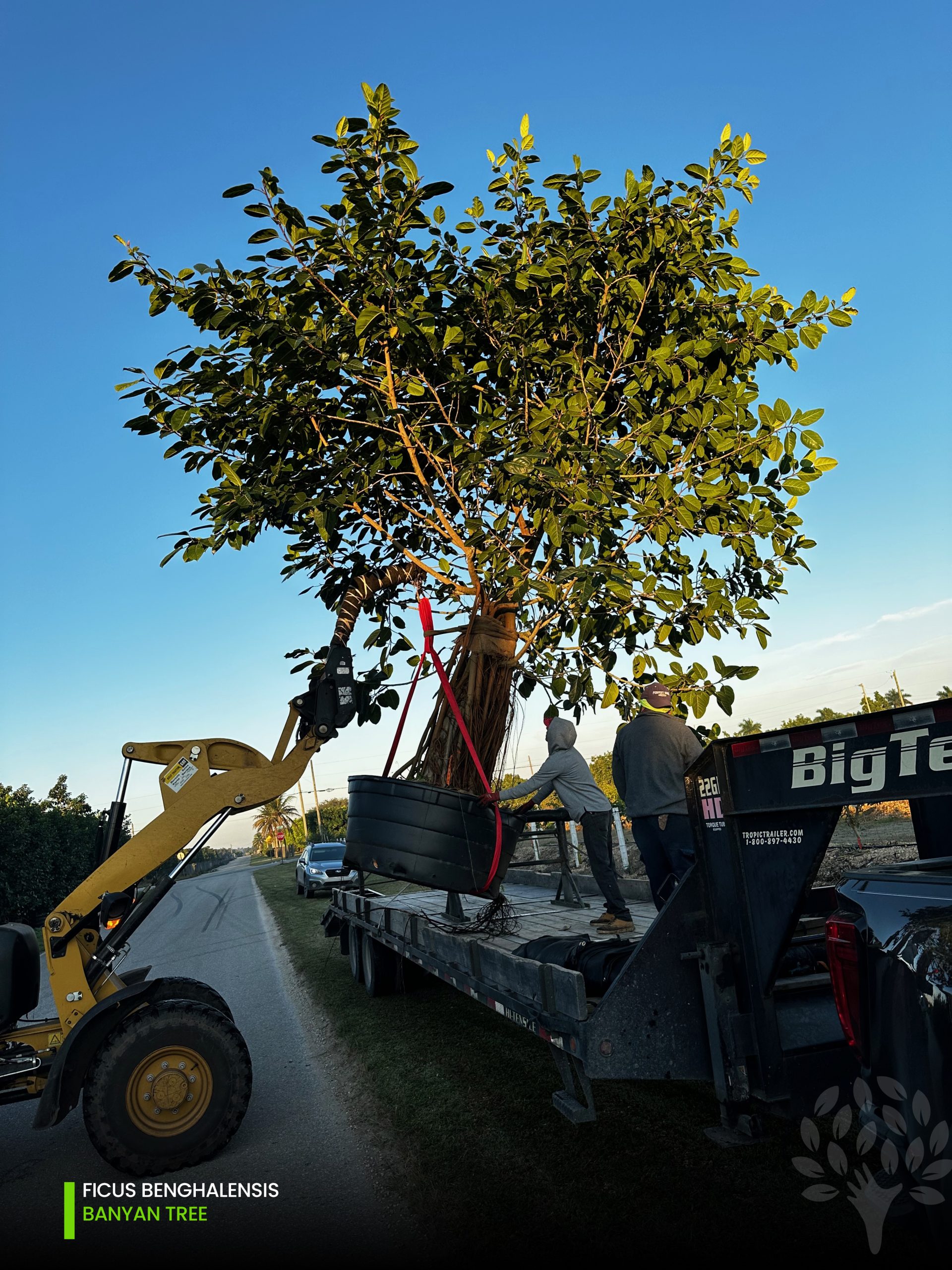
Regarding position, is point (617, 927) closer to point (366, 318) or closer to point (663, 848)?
point (663, 848)

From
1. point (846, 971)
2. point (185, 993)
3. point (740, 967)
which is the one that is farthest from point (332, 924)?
point (846, 971)

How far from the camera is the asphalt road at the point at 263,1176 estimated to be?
12.5ft

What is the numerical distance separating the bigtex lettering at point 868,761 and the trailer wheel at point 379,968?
20.4 ft

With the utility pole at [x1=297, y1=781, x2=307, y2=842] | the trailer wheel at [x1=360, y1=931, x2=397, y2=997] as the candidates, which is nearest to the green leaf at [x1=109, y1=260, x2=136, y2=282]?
the trailer wheel at [x1=360, y1=931, x2=397, y2=997]

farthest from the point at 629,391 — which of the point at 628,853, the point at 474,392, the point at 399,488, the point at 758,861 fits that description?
the point at 628,853

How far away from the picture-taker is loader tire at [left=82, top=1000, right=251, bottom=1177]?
Answer: 4.48 meters

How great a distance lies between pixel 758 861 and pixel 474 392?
369cm

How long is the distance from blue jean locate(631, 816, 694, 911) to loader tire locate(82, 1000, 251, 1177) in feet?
8.40

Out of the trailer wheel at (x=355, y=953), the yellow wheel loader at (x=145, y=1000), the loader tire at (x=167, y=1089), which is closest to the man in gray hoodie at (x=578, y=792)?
the yellow wheel loader at (x=145, y=1000)

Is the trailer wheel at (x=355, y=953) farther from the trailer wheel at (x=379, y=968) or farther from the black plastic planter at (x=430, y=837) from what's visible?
the black plastic planter at (x=430, y=837)

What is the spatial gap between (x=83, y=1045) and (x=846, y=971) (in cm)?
374

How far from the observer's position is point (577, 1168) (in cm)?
409

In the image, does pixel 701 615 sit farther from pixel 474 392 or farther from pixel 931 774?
pixel 931 774

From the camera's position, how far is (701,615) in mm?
5891
